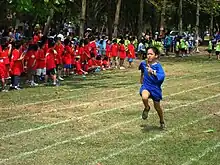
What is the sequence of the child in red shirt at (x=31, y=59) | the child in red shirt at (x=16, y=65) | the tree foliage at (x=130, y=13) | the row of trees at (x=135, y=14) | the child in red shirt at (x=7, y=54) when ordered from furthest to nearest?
the tree foliage at (x=130, y=13) → the row of trees at (x=135, y=14) → the child in red shirt at (x=31, y=59) → the child in red shirt at (x=16, y=65) → the child in red shirt at (x=7, y=54)

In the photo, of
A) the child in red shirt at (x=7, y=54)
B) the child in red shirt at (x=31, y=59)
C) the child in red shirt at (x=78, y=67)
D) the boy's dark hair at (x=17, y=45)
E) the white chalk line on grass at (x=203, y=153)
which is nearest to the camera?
the white chalk line on grass at (x=203, y=153)

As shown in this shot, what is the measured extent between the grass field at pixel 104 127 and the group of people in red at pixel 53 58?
95cm

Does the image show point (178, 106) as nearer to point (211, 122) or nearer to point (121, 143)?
point (211, 122)

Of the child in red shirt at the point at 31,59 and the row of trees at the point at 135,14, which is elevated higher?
the row of trees at the point at 135,14

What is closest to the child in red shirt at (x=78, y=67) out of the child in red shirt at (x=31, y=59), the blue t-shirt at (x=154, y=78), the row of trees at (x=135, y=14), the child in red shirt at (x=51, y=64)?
the child in red shirt at (x=51, y=64)

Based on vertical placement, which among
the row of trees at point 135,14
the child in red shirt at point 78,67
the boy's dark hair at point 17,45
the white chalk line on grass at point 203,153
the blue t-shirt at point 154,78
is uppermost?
the row of trees at point 135,14

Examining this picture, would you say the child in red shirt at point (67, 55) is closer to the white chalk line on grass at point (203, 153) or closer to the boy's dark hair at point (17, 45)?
the boy's dark hair at point (17, 45)

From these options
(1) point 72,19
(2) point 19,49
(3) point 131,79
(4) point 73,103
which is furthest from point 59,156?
(1) point 72,19

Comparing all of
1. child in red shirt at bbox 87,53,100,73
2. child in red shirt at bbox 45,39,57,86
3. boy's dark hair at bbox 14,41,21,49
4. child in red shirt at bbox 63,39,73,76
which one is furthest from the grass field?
child in red shirt at bbox 87,53,100,73

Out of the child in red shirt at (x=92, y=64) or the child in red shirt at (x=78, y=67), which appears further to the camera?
the child in red shirt at (x=92, y=64)

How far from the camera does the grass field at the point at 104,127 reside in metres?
8.16

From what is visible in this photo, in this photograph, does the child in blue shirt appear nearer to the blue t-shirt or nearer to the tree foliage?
the blue t-shirt

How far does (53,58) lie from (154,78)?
8455 mm

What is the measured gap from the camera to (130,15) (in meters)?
55.3
